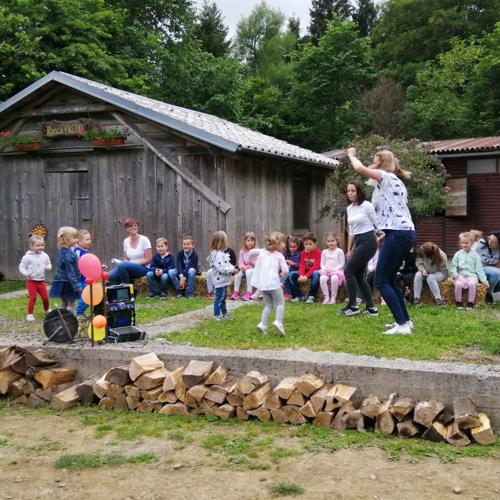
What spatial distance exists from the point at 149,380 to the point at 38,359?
4.43ft

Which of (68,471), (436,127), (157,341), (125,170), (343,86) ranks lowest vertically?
(68,471)

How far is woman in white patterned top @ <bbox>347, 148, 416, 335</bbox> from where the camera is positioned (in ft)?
21.9

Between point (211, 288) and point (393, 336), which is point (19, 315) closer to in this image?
point (211, 288)

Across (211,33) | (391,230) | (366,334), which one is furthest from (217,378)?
(211,33)

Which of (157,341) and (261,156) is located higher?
(261,156)

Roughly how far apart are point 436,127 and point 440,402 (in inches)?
1060

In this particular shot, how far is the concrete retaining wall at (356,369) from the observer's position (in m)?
5.06

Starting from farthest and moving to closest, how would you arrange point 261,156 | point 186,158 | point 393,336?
point 261,156 < point 186,158 < point 393,336

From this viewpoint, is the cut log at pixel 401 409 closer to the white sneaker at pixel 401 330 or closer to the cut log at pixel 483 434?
the cut log at pixel 483 434

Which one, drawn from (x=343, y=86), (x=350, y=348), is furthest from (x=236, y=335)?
(x=343, y=86)

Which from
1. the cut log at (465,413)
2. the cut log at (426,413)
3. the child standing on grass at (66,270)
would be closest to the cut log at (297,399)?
the cut log at (426,413)

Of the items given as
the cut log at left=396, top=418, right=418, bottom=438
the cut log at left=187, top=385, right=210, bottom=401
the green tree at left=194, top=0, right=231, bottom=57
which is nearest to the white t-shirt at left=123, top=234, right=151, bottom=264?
the cut log at left=187, top=385, right=210, bottom=401

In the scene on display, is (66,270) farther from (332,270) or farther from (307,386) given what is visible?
(307,386)

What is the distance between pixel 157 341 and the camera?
681cm
